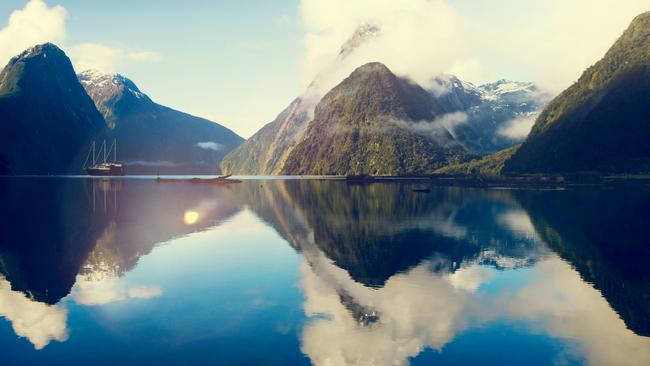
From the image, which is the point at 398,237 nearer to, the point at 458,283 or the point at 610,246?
the point at 458,283

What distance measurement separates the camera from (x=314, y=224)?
8912cm

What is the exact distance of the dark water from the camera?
28547 mm

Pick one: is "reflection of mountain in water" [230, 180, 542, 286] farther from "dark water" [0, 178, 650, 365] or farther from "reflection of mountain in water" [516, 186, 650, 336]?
"reflection of mountain in water" [516, 186, 650, 336]

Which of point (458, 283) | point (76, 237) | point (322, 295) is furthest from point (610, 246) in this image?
point (76, 237)

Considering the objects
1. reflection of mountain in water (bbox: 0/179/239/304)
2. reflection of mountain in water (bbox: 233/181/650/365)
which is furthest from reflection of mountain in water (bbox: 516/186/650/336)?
reflection of mountain in water (bbox: 0/179/239/304)

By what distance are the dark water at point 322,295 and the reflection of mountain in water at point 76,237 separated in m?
0.38

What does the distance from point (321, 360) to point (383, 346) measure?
15.2 ft

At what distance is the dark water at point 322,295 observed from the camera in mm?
28547

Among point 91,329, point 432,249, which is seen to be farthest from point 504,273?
point 91,329

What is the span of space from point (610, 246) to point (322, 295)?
4811 cm

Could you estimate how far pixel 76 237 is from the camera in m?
68.0

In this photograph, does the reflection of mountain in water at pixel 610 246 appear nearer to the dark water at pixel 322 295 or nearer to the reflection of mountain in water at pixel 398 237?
the dark water at pixel 322 295

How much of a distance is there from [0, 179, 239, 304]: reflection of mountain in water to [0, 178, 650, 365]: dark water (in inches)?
15.1

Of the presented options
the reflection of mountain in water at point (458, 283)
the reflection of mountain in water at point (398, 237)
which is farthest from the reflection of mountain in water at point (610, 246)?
the reflection of mountain in water at point (398, 237)
